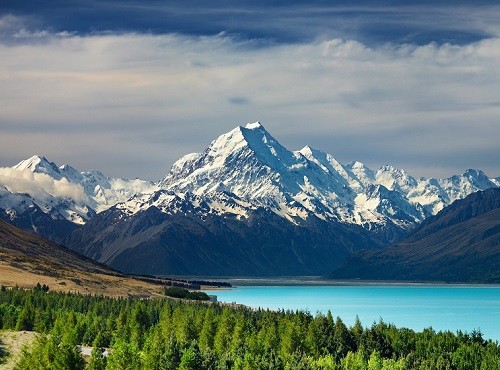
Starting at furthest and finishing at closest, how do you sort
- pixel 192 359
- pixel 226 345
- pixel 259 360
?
1. pixel 226 345
2. pixel 259 360
3. pixel 192 359

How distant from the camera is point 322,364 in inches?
6634

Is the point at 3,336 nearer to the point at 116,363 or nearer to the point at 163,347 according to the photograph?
the point at 163,347

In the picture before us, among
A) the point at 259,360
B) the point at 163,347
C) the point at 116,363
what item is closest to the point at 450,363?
the point at 259,360

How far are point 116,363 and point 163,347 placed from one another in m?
28.4

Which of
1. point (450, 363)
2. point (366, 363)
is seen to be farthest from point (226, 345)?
point (450, 363)

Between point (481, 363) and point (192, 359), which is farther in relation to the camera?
point (481, 363)

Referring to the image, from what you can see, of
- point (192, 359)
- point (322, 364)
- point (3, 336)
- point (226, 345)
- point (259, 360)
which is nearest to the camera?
point (192, 359)

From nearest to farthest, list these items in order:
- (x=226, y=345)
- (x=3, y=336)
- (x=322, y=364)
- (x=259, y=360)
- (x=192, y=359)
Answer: (x=192, y=359)
(x=259, y=360)
(x=322, y=364)
(x=3, y=336)
(x=226, y=345)

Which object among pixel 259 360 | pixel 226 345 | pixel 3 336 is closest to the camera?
pixel 259 360

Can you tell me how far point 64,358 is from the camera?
14950cm

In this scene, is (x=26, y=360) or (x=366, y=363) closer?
(x=26, y=360)

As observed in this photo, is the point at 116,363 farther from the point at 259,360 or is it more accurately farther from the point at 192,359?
the point at 259,360

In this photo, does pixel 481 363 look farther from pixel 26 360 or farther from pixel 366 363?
pixel 26 360

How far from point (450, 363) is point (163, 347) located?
54341 millimetres
